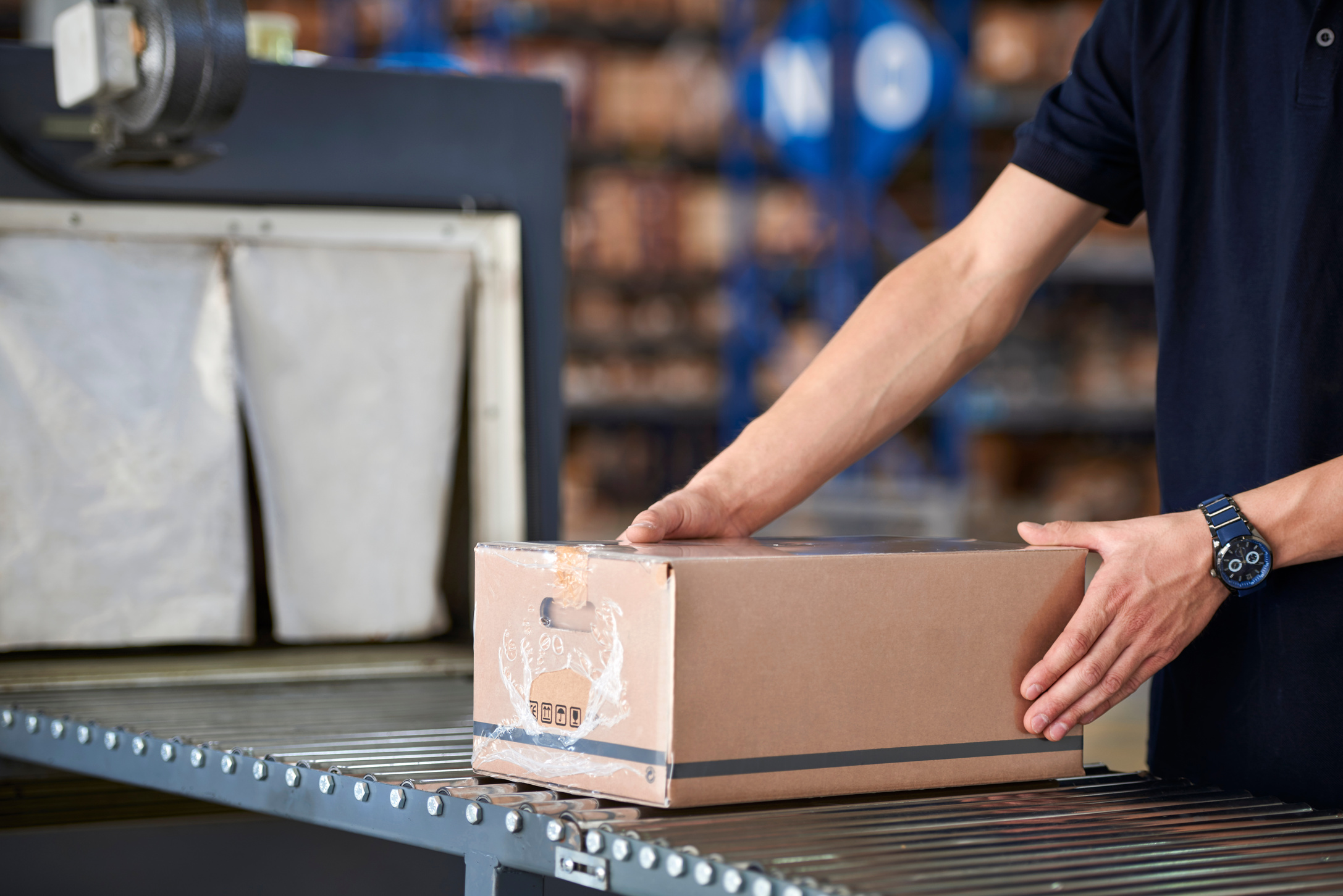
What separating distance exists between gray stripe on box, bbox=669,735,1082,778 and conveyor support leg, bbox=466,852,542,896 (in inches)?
5.9

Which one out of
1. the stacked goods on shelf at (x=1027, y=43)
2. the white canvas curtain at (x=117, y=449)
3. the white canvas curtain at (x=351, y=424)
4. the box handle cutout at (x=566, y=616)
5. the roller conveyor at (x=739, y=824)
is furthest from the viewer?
the stacked goods on shelf at (x=1027, y=43)

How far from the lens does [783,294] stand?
210 inches

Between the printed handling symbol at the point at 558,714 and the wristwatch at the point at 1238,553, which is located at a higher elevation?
the wristwatch at the point at 1238,553

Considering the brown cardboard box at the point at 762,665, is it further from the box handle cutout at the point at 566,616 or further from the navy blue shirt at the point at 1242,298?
the navy blue shirt at the point at 1242,298

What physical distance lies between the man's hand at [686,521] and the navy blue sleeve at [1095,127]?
1.51 ft

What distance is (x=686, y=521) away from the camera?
1.12 m

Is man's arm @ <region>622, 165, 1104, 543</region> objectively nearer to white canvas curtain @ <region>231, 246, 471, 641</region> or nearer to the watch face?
the watch face

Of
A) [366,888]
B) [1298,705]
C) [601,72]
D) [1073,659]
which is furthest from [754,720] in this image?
[601,72]

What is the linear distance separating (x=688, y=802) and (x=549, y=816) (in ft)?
0.30

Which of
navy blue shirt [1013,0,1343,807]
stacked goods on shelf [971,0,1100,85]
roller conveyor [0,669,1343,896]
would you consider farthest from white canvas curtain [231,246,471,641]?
stacked goods on shelf [971,0,1100,85]

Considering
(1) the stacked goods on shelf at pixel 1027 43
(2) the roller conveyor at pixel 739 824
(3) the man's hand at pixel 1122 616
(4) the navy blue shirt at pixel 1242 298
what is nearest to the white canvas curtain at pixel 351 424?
(2) the roller conveyor at pixel 739 824

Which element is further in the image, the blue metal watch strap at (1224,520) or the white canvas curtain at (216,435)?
the white canvas curtain at (216,435)

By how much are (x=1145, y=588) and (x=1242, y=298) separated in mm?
329

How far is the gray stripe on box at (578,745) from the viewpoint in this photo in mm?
887
